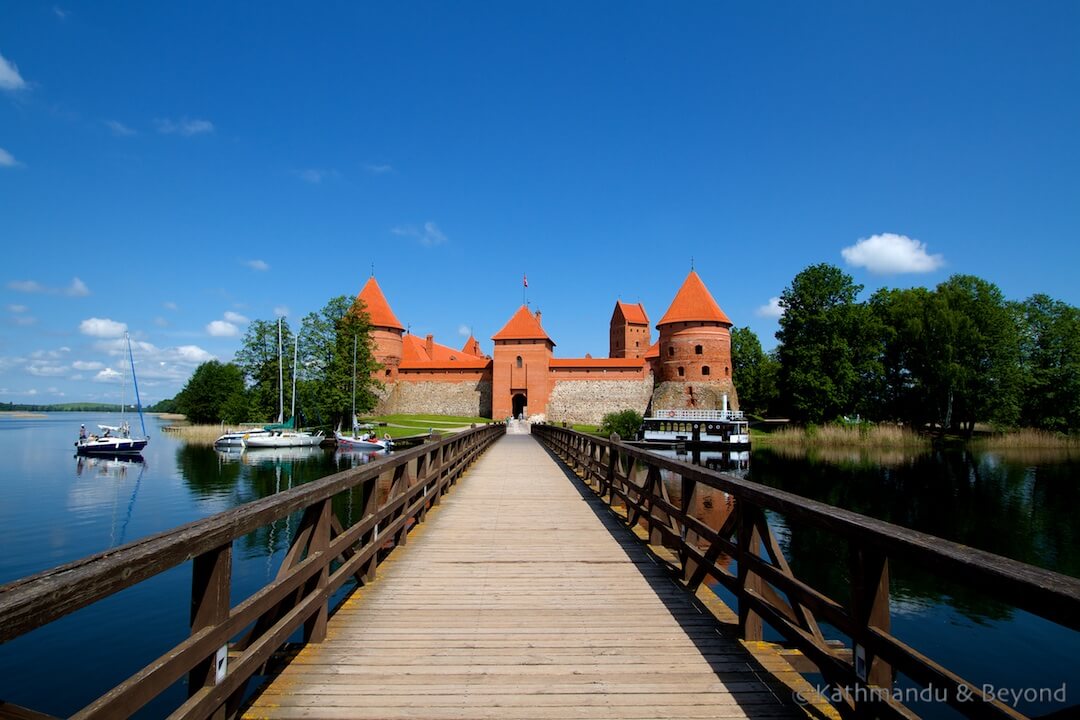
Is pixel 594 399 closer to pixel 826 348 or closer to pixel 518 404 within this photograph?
pixel 518 404

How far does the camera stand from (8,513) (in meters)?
15.9

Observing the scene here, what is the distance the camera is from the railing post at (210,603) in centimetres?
216

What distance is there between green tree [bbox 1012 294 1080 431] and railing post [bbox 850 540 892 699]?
46.8 m

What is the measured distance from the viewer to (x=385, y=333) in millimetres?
52156

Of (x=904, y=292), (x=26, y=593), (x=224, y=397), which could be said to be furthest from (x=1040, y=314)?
(x=224, y=397)

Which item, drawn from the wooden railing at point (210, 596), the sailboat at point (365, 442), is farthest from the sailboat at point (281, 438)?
the wooden railing at point (210, 596)

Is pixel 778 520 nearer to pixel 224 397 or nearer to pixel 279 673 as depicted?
pixel 279 673

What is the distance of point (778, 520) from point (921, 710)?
913 cm

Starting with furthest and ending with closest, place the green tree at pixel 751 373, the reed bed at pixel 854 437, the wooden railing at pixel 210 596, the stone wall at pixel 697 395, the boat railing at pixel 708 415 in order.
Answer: the green tree at pixel 751 373 < the stone wall at pixel 697 395 < the boat railing at pixel 708 415 < the reed bed at pixel 854 437 < the wooden railing at pixel 210 596

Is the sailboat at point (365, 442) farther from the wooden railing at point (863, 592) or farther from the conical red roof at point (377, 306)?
the wooden railing at point (863, 592)

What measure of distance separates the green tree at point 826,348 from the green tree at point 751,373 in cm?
955

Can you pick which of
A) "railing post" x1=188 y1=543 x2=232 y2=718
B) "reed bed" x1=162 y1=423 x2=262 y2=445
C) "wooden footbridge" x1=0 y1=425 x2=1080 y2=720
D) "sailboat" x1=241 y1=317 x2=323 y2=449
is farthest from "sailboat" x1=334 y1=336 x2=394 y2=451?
"railing post" x1=188 y1=543 x2=232 y2=718

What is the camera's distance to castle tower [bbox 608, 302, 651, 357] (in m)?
69.0

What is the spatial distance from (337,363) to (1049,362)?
163ft
